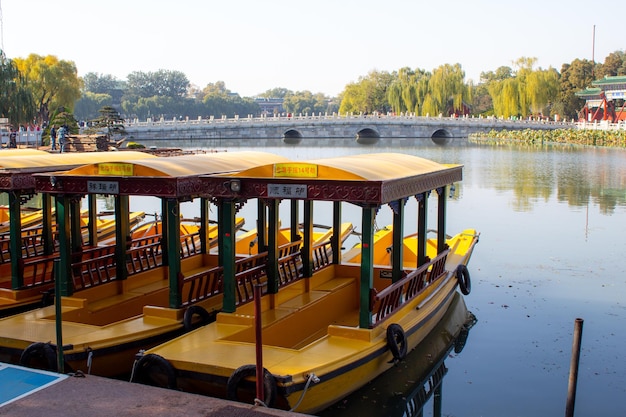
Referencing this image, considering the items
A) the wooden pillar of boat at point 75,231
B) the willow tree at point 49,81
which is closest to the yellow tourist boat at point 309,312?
the wooden pillar of boat at point 75,231

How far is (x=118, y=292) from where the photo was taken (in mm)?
7820

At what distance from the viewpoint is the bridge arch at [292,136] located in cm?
5928

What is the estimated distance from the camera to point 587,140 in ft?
153

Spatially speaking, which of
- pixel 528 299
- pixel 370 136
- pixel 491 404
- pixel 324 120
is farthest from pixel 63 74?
pixel 491 404

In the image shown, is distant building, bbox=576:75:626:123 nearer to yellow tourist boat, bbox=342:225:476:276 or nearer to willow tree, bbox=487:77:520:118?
willow tree, bbox=487:77:520:118

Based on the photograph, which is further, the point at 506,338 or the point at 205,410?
the point at 506,338

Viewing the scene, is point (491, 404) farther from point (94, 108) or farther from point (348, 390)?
point (94, 108)

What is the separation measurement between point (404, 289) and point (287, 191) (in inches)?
91.9

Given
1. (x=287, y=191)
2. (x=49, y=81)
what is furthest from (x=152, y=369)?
(x=49, y=81)

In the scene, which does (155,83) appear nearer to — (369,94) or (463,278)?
(369,94)

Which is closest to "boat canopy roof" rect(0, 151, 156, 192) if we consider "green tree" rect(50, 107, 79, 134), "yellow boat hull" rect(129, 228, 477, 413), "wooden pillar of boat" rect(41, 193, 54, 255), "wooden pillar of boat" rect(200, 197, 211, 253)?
"wooden pillar of boat" rect(41, 193, 54, 255)

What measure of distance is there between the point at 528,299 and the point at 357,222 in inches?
264

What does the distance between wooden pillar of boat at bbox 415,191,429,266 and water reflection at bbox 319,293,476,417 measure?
38.0 inches

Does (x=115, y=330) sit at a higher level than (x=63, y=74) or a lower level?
lower
